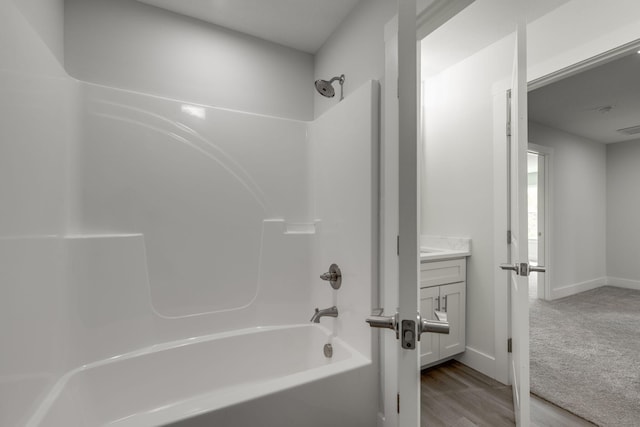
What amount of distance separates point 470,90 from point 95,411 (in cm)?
311

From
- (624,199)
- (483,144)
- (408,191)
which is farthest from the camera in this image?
(624,199)

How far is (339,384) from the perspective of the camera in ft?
4.18

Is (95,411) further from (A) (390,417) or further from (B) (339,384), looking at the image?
(A) (390,417)

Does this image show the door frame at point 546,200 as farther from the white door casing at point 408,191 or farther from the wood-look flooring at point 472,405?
the white door casing at point 408,191

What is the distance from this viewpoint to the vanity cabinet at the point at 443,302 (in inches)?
74.0

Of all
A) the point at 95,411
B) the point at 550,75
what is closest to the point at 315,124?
the point at 550,75

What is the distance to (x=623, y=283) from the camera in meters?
3.21

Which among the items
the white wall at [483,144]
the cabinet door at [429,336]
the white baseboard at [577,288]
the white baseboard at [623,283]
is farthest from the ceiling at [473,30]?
the white baseboard at [623,283]

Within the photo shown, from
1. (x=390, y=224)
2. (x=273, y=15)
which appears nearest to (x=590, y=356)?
(x=390, y=224)

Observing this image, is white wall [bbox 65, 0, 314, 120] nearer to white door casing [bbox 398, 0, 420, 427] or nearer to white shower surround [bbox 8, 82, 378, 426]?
white shower surround [bbox 8, 82, 378, 426]

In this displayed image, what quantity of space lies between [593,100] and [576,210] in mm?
1100

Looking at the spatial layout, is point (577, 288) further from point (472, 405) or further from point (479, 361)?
point (472, 405)

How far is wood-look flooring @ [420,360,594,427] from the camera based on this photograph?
143cm

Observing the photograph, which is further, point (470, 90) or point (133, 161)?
point (470, 90)
